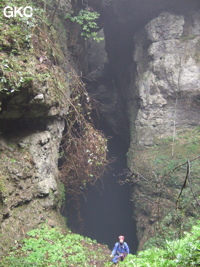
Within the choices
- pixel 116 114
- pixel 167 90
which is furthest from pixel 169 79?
pixel 116 114

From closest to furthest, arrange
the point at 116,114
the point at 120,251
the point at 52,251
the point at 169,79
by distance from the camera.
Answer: the point at 52,251 < the point at 120,251 < the point at 169,79 < the point at 116,114

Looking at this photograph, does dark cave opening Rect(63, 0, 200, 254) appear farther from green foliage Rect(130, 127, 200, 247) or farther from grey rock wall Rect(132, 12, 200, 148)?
green foliage Rect(130, 127, 200, 247)

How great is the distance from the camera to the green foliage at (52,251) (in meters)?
4.93

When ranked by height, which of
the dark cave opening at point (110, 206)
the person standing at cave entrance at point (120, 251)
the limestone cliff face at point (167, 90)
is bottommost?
the dark cave opening at point (110, 206)

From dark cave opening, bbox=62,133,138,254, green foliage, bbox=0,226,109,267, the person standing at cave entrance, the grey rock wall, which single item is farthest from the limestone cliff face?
green foliage, bbox=0,226,109,267

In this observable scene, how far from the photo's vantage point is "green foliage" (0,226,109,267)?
4934 millimetres

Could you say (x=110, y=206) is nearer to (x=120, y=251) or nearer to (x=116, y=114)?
(x=116, y=114)

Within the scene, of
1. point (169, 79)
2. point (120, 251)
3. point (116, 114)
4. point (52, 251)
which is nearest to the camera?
point (52, 251)

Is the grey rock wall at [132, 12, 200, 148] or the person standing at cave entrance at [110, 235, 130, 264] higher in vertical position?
the grey rock wall at [132, 12, 200, 148]

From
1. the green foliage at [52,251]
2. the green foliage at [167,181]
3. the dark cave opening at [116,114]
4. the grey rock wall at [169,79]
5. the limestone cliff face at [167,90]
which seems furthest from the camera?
the dark cave opening at [116,114]

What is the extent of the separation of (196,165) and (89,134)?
5382 millimetres

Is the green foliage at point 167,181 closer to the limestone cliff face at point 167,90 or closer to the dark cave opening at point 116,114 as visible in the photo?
the limestone cliff face at point 167,90

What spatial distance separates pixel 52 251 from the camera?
5.63m

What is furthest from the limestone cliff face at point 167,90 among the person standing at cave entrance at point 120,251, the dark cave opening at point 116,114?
the person standing at cave entrance at point 120,251
